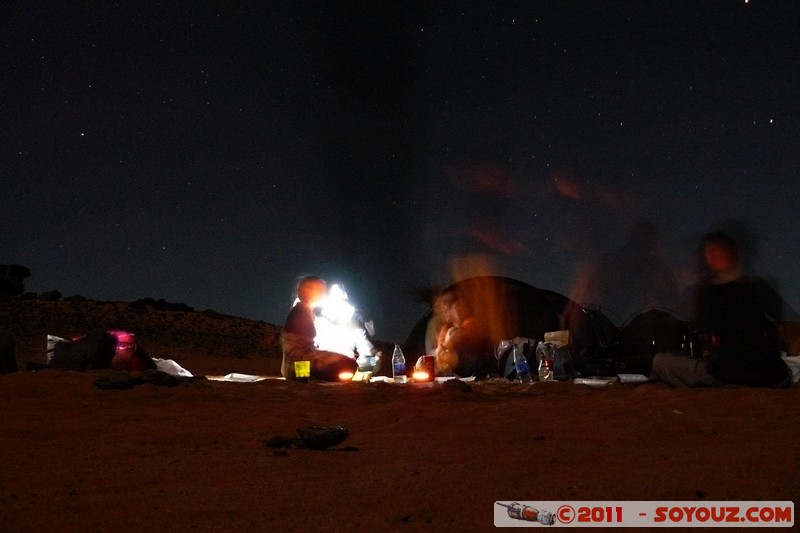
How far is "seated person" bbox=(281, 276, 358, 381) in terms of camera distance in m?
8.00

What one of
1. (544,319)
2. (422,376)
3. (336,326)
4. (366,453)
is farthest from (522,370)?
(366,453)

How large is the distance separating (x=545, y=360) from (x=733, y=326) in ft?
9.69

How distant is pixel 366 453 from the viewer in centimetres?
363

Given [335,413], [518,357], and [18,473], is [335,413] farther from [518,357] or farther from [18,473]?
[518,357]

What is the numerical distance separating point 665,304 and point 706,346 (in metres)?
6.97

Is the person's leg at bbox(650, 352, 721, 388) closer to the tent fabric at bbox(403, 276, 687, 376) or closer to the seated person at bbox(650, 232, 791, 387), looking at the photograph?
the seated person at bbox(650, 232, 791, 387)

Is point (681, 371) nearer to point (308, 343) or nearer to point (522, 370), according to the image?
point (522, 370)

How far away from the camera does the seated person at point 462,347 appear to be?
9.64 meters

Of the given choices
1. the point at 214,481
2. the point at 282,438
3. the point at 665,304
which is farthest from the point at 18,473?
the point at 665,304

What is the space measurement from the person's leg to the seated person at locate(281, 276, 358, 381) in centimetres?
360

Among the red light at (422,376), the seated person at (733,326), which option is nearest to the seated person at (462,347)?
the red light at (422,376)

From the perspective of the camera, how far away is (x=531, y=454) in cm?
345

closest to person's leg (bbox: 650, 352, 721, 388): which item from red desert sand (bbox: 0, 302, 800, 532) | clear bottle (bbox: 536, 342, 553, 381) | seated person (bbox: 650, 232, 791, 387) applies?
seated person (bbox: 650, 232, 791, 387)

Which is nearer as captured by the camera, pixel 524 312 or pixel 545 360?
pixel 545 360
